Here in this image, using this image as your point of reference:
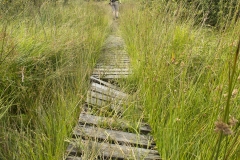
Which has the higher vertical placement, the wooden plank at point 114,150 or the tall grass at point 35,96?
the tall grass at point 35,96

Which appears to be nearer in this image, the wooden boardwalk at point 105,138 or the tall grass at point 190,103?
the tall grass at point 190,103

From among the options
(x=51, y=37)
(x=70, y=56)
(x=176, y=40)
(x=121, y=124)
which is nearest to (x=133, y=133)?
(x=121, y=124)

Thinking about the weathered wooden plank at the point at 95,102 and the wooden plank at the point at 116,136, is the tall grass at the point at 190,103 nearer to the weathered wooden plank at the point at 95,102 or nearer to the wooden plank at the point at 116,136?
the wooden plank at the point at 116,136

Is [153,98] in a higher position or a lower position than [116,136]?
higher

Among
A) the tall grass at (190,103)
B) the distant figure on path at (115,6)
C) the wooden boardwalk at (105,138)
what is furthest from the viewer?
the distant figure on path at (115,6)

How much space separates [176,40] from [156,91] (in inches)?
71.8

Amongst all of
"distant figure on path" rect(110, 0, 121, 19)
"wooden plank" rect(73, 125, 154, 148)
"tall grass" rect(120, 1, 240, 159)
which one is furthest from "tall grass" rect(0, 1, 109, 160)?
"distant figure on path" rect(110, 0, 121, 19)

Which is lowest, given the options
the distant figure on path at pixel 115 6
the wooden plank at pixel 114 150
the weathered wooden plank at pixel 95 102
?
the wooden plank at pixel 114 150

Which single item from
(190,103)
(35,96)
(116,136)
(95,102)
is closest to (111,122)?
(116,136)

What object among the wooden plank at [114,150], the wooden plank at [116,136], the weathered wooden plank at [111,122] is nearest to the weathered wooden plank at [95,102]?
the weathered wooden plank at [111,122]

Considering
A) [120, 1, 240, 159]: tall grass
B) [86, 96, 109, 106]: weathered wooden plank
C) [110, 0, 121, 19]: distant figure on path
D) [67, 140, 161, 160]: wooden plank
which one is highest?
[110, 0, 121, 19]: distant figure on path

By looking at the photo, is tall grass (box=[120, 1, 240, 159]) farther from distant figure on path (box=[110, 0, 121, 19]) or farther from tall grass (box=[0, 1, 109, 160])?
distant figure on path (box=[110, 0, 121, 19])

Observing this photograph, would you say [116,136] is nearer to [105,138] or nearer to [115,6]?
[105,138]

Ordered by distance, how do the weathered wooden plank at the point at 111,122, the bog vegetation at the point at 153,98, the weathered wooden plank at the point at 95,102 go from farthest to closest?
the weathered wooden plank at the point at 95,102, the weathered wooden plank at the point at 111,122, the bog vegetation at the point at 153,98
